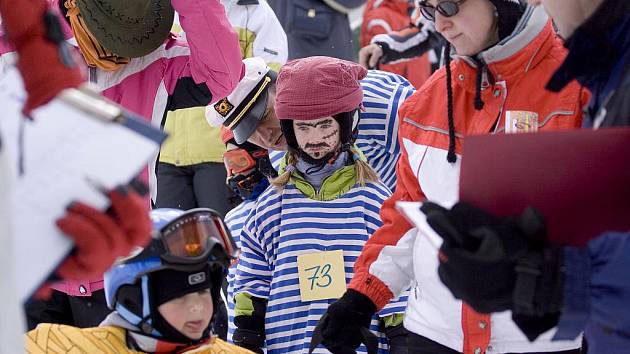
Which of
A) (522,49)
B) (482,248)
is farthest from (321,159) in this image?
(482,248)

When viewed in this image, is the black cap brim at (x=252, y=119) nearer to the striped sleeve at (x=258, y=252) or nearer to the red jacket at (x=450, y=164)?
the striped sleeve at (x=258, y=252)

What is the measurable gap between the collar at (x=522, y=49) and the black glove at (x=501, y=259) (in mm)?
870

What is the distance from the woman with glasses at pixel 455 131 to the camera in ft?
8.75

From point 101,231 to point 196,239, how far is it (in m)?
1.38

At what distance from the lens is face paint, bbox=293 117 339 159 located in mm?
3656

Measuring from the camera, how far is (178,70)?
3.49 m

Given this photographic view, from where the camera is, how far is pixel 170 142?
16.5 ft

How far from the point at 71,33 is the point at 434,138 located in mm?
1355

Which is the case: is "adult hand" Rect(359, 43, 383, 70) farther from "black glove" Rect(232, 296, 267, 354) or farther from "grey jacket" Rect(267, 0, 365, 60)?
"black glove" Rect(232, 296, 267, 354)

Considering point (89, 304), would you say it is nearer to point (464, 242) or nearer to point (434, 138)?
point (434, 138)

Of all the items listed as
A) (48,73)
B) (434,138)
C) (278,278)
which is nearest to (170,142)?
(278,278)

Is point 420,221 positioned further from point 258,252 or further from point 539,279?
point 258,252

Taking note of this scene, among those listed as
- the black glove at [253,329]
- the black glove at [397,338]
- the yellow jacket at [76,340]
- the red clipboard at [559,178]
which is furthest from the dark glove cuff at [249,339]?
the red clipboard at [559,178]

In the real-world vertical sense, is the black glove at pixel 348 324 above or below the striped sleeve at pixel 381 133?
below
